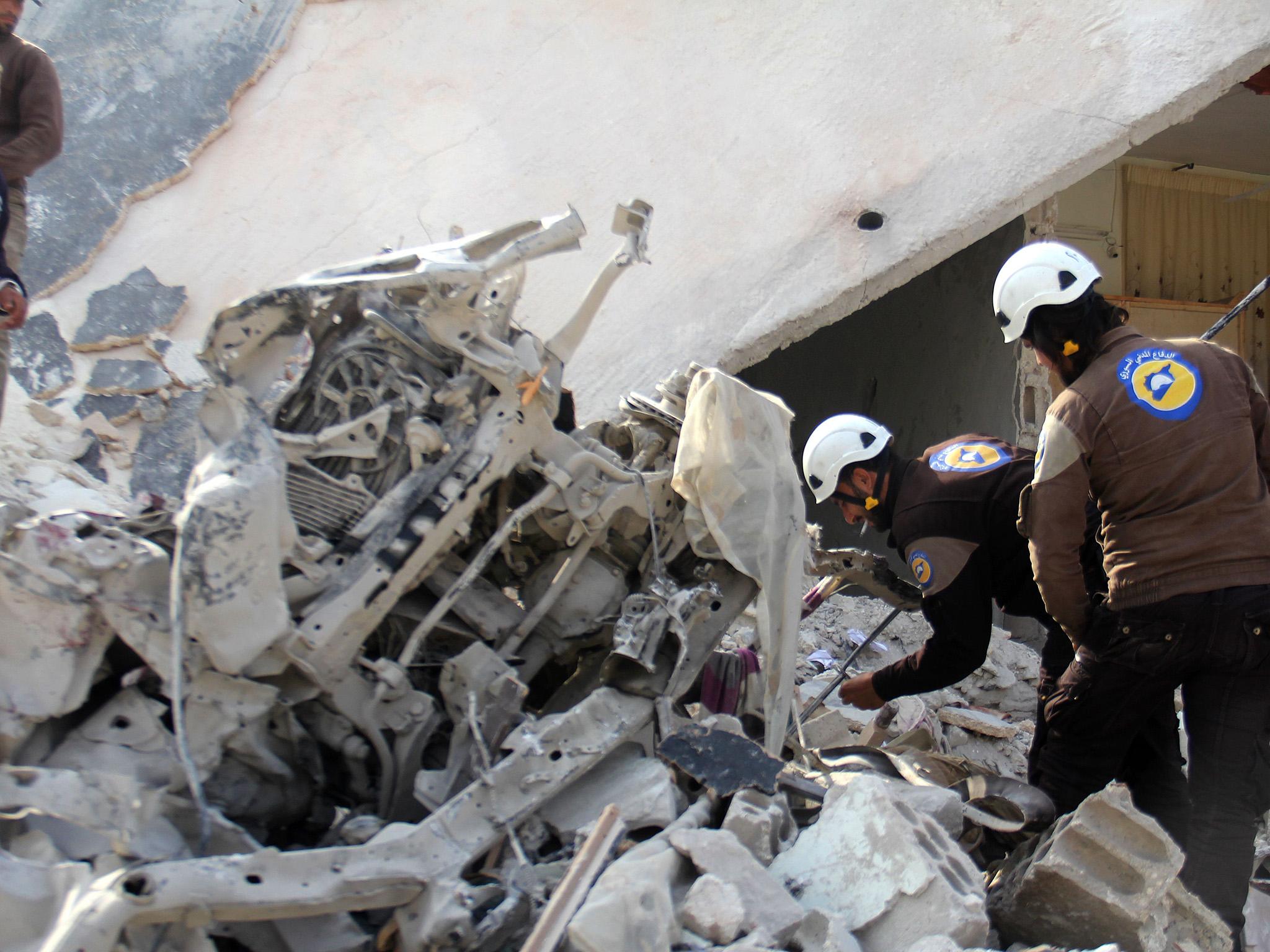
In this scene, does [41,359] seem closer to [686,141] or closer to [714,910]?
[686,141]

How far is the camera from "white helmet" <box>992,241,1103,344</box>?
9.43 feet

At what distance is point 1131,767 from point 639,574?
1.58 metres

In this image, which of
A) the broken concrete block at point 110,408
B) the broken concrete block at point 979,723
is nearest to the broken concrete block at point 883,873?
the broken concrete block at point 979,723

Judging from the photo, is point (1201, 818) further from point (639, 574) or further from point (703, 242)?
point (703, 242)

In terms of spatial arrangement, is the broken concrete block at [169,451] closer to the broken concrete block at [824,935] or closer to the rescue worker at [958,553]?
the rescue worker at [958,553]

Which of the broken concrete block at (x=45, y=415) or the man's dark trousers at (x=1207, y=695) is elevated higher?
the broken concrete block at (x=45, y=415)

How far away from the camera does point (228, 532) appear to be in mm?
Answer: 2115

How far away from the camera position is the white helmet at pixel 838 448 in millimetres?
3338

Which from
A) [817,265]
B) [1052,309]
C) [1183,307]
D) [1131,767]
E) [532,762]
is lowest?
[1183,307]

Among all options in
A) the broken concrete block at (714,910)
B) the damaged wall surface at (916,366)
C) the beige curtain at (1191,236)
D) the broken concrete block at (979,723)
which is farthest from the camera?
the beige curtain at (1191,236)

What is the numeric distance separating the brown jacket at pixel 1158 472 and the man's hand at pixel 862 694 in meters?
0.74

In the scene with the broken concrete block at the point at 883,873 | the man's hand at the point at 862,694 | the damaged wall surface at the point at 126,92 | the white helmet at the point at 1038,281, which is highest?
the damaged wall surface at the point at 126,92

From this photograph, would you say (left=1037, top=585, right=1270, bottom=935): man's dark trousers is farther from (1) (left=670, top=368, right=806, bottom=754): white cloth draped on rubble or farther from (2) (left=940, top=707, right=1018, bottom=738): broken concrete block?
(2) (left=940, top=707, right=1018, bottom=738): broken concrete block

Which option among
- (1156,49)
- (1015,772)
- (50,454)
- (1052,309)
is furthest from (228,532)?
(1156,49)
